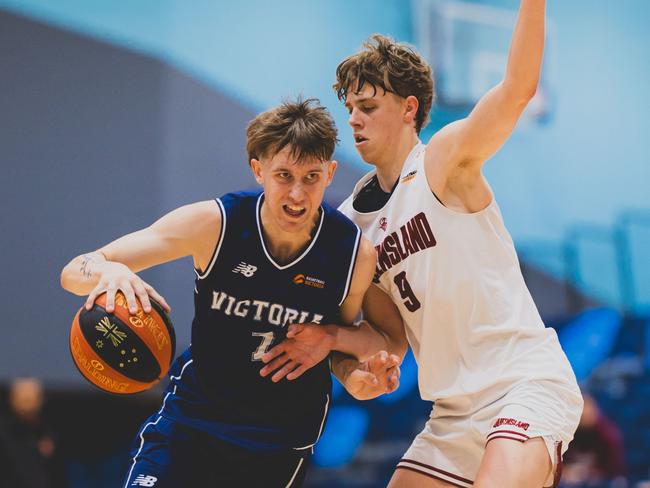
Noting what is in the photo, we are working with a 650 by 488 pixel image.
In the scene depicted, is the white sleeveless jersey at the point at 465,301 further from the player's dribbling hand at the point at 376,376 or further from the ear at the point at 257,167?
the ear at the point at 257,167

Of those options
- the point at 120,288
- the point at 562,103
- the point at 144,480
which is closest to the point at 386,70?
the point at 120,288

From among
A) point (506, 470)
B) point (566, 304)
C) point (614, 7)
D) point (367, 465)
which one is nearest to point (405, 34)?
point (614, 7)

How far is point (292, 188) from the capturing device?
351 cm

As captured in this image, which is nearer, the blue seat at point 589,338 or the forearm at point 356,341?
the forearm at point 356,341

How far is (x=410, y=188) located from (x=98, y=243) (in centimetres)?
730

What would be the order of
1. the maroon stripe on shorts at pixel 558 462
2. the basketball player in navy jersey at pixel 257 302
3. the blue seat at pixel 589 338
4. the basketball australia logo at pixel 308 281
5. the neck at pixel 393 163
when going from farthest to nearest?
the blue seat at pixel 589 338 → the neck at pixel 393 163 → the basketball australia logo at pixel 308 281 → the basketball player in navy jersey at pixel 257 302 → the maroon stripe on shorts at pixel 558 462

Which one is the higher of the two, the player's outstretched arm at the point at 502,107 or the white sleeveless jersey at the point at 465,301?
the player's outstretched arm at the point at 502,107

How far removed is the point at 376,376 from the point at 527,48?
56.9 inches

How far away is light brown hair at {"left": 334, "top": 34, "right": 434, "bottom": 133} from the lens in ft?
13.2

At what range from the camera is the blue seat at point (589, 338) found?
10758 millimetres

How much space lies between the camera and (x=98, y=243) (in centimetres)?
1034

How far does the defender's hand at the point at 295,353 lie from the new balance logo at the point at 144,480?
61cm

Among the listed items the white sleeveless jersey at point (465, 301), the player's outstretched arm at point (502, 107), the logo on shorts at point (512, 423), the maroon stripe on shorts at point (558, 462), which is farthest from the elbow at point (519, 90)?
the maroon stripe on shorts at point (558, 462)

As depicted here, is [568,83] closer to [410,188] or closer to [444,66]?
[444,66]
